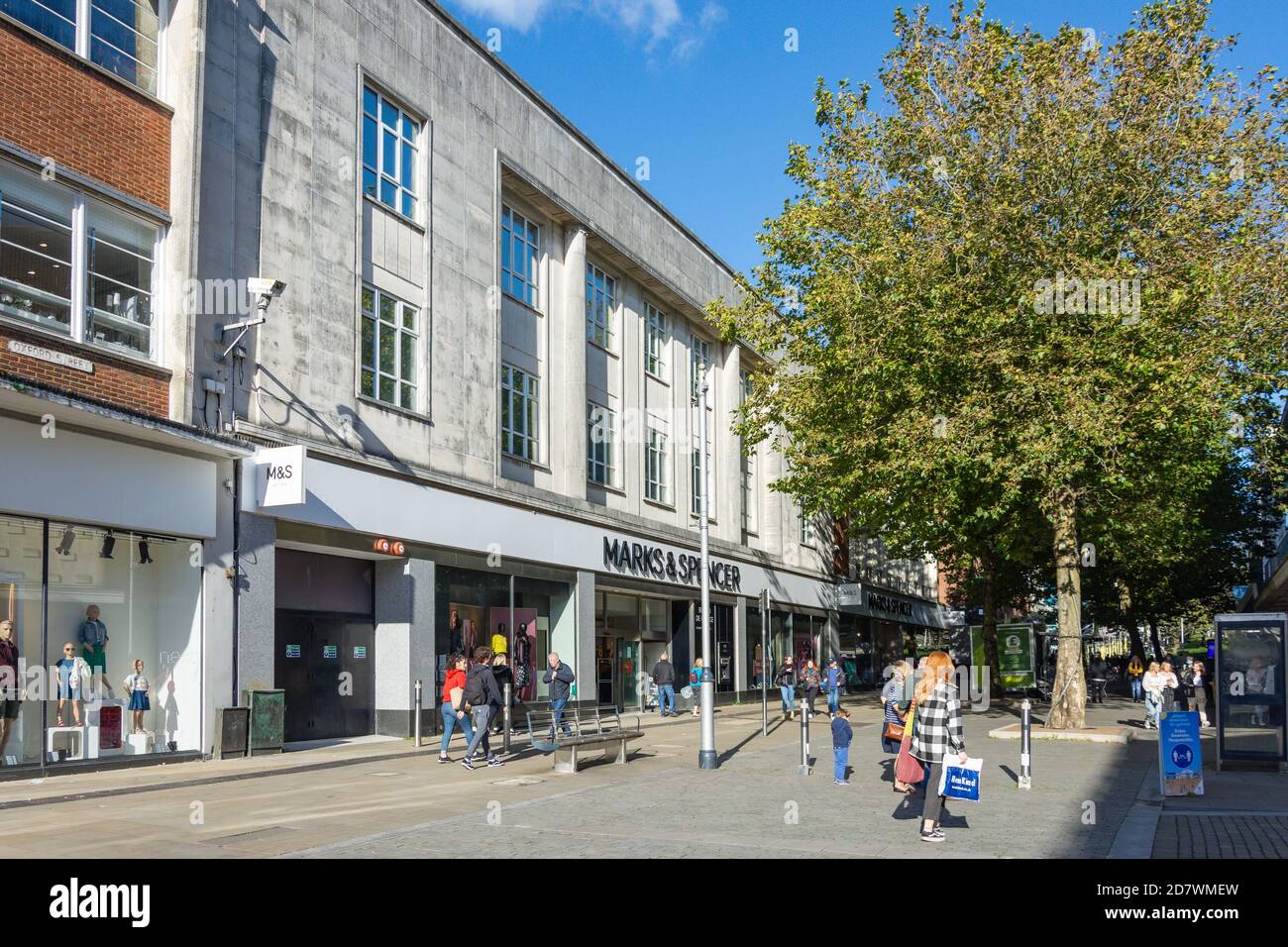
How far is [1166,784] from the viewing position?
46.2ft

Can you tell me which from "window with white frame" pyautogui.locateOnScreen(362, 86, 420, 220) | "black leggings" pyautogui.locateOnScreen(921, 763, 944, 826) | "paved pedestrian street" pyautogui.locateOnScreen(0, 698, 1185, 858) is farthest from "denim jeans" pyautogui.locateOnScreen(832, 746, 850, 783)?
"window with white frame" pyautogui.locateOnScreen(362, 86, 420, 220)

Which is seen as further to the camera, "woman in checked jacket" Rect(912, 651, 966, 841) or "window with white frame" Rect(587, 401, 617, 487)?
"window with white frame" Rect(587, 401, 617, 487)

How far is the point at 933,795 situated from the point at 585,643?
18.8 metres

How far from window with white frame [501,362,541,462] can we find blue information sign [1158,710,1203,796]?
15.8 m

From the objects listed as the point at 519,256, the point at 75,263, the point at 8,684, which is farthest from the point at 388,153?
the point at 8,684

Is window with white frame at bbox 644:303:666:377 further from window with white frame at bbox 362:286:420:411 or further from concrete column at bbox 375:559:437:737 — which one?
concrete column at bbox 375:559:437:737

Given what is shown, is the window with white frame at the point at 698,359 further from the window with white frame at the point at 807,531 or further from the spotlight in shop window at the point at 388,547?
the spotlight in shop window at the point at 388,547

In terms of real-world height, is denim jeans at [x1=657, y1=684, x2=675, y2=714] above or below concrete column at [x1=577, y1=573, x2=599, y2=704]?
below

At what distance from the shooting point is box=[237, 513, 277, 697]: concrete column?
18172mm

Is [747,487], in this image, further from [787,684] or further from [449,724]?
[449,724]

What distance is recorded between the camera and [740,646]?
39.0 metres

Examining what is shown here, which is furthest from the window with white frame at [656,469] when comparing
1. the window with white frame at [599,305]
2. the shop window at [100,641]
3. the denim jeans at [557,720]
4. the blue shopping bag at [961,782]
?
the blue shopping bag at [961,782]

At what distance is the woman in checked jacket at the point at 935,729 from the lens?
1018cm

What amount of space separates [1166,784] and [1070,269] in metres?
11.3
